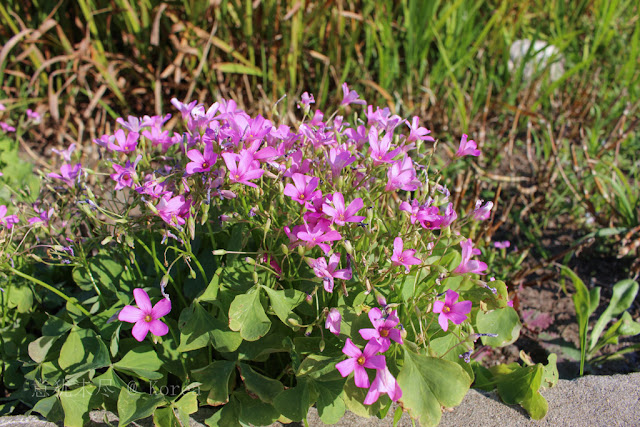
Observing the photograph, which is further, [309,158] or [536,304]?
[536,304]

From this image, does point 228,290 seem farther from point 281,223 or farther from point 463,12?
point 463,12

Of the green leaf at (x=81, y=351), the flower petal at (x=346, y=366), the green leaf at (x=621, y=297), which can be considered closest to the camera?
the flower petal at (x=346, y=366)

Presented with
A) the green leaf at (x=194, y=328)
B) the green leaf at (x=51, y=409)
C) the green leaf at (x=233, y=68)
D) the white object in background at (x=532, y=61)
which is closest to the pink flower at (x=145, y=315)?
the green leaf at (x=194, y=328)

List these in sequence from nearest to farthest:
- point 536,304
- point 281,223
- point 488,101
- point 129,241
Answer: point 129,241, point 281,223, point 536,304, point 488,101

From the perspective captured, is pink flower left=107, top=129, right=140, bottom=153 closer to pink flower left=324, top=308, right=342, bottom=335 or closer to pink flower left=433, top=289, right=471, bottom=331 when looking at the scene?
Result: pink flower left=324, top=308, right=342, bottom=335

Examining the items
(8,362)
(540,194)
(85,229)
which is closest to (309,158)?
(85,229)

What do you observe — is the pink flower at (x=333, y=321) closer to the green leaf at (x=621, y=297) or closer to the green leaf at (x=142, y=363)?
the green leaf at (x=142, y=363)

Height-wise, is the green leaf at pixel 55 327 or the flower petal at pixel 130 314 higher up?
the flower petal at pixel 130 314
